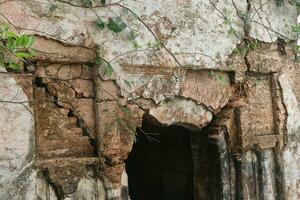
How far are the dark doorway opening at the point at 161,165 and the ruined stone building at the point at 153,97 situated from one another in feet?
0.10

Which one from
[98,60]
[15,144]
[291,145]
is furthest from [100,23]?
[291,145]

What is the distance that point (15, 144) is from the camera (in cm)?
279

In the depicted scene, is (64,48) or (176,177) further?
(176,177)

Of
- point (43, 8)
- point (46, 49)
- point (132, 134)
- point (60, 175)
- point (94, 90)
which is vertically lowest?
point (60, 175)

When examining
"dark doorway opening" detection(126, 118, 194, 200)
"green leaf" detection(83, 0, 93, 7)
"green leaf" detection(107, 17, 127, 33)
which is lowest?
"dark doorway opening" detection(126, 118, 194, 200)

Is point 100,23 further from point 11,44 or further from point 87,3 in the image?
point 11,44

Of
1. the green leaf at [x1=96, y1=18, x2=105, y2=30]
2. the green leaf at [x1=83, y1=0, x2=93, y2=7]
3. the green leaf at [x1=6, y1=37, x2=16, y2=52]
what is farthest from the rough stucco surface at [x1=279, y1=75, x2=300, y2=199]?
the green leaf at [x1=6, y1=37, x2=16, y2=52]

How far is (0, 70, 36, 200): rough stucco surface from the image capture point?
9.00ft

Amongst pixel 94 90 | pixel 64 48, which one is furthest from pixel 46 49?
pixel 94 90

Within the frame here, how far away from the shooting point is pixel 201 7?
12.7 ft

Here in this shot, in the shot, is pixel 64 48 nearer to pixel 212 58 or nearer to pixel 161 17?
pixel 161 17

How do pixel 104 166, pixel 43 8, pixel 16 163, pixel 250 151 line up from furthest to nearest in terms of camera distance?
1. pixel 250 151
2. pixel 104 166
3. pixel 43 8
4. pixel 16 163

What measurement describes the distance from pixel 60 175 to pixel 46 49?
0.87 meters

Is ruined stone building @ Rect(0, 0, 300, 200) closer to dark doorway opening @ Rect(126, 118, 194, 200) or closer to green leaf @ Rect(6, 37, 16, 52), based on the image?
dark doorway opening @ Rect(126, 118, 194, 200)
